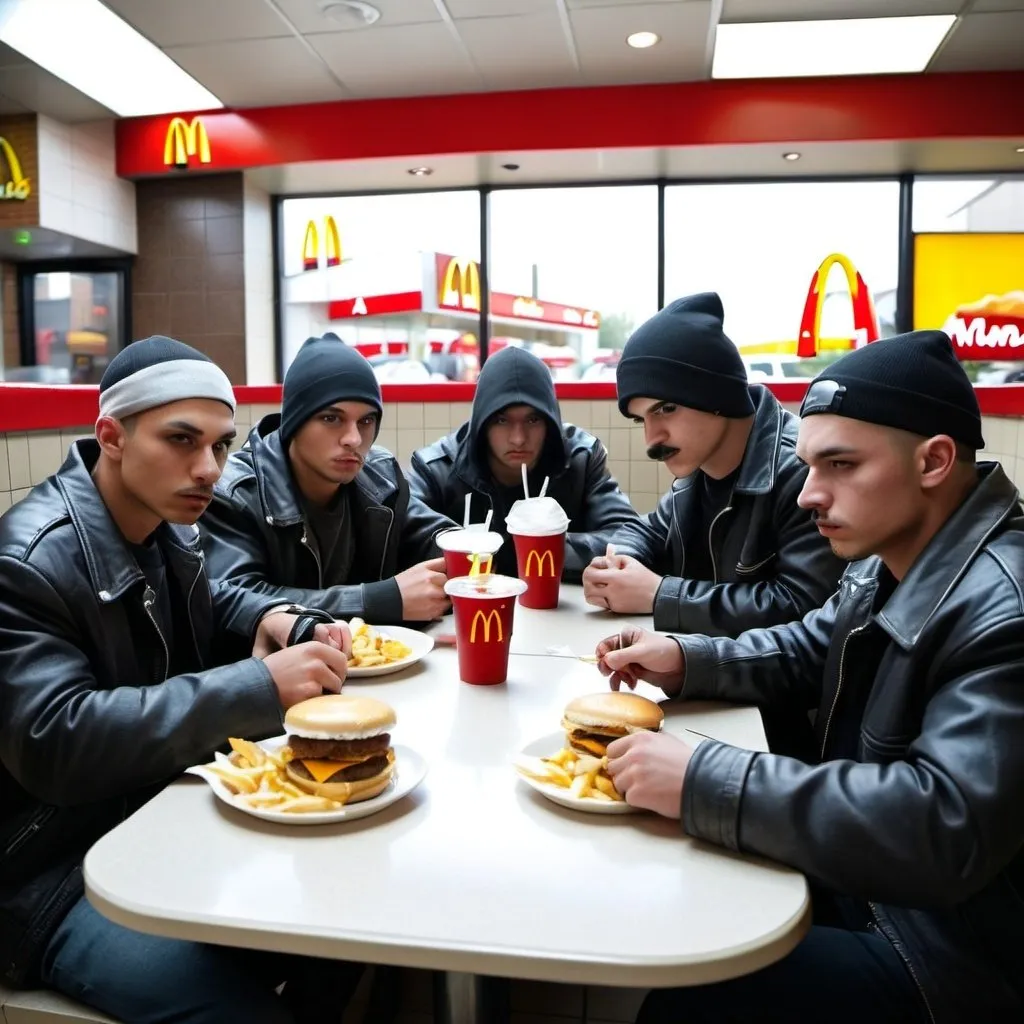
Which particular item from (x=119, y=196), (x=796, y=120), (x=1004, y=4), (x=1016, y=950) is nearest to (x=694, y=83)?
(x=796, y=120)

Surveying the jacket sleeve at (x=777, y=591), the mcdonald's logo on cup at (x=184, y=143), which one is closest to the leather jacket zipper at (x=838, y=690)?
the jacket sleeve at (x=777, y=591)

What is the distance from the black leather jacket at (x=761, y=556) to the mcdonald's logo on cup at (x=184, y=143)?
5846mm

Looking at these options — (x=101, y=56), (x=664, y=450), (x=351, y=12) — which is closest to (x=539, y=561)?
(x=664, y=450)

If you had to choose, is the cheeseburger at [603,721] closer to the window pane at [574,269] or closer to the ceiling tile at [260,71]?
the ceiling tile at [260,71]

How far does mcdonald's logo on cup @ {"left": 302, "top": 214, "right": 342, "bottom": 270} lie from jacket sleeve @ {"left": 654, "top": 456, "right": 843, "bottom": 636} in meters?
6.46

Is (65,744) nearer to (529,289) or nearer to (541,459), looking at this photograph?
(541,459)

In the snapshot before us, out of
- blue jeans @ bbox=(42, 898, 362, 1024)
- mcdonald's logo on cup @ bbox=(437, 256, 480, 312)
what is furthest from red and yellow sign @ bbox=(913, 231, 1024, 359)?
blue jeans @ bbox=(42, 898, 362, 1024)

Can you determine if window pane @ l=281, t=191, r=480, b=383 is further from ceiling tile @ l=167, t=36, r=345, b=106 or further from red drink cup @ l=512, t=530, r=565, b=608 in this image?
red drink cup @ l=512, t=530, r=565, b=608

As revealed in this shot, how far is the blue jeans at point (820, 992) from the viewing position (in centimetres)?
106

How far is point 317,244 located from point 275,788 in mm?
7127

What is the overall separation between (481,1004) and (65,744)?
632 millimetres

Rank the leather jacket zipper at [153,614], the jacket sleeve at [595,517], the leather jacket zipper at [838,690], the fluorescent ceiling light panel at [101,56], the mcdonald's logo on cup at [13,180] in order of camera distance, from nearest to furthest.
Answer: the leather jacket zipper at [838,690]
the leather jacket zipper at [153,614]
the jacket sleeve at [595,517]
the fluorescent ceiling light panel at [101,56]
the mcdonald's logo on cup at [13,180]

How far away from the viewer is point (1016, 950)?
3.39 feet

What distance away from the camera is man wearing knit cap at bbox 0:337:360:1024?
1147 mm
